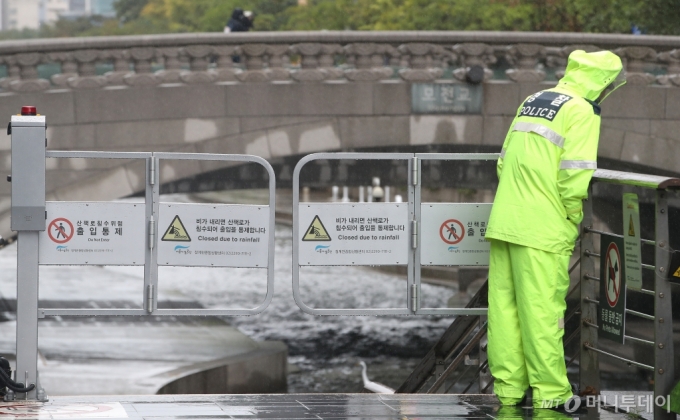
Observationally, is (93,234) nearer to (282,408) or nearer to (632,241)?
(282,408)

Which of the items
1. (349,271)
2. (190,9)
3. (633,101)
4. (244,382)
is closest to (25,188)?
(244,382)

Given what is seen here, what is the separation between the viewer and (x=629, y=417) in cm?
587

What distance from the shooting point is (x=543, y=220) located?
5.89m

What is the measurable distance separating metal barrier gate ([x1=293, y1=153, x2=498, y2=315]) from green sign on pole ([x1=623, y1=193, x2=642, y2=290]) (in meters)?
1.16

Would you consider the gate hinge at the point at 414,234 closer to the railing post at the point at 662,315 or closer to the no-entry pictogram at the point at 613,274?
the no-entry pictogram at the point at 613,274

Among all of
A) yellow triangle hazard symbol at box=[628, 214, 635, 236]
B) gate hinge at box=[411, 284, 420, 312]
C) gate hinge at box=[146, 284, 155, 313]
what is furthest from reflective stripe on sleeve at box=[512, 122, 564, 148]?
gate hinge at box=[146, 284, 155, 313]

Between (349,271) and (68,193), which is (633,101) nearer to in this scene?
(68,193)

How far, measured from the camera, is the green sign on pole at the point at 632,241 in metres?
5.70

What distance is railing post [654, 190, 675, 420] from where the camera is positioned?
5.57 m

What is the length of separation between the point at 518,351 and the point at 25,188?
2776mm

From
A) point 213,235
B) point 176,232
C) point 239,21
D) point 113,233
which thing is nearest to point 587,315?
point 213,235

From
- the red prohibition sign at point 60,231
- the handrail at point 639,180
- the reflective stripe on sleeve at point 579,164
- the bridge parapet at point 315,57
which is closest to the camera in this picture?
the handrail at point 639,180

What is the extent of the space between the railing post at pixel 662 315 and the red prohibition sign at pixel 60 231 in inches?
124

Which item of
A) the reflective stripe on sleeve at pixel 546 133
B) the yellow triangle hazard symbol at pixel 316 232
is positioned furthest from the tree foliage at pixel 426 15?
the reflective stripe on sleeve at pixel 546 133
